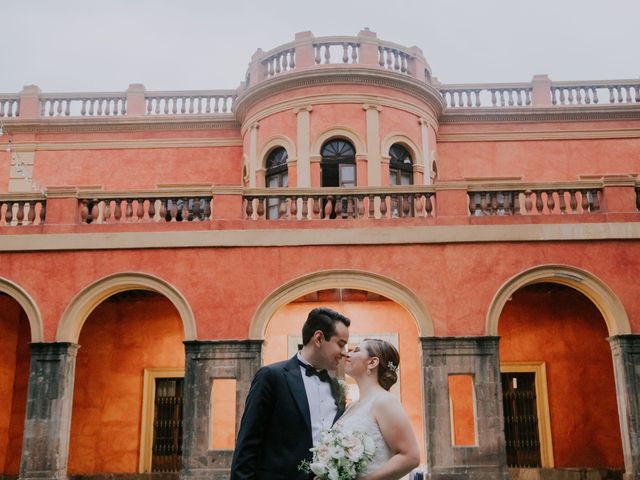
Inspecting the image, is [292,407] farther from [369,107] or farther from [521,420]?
[369,107]

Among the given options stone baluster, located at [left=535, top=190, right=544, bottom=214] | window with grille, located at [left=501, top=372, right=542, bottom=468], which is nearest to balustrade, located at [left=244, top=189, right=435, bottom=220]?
stone baluster, located at [left=535, top=190, right=544, bottom=214]

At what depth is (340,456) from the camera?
11.6ft

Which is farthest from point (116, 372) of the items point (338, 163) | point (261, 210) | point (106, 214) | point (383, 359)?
point (383, 359)

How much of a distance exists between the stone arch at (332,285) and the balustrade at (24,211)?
13.8 feet

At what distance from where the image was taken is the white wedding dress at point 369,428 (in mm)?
3742

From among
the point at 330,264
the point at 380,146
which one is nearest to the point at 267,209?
the point at 330,264

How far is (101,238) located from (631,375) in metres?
8.80

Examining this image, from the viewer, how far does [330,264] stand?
38.7 feet

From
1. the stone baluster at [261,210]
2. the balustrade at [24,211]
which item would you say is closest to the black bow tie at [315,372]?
the stone baluster at [261,210]

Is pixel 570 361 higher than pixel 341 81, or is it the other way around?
pixel 341 81

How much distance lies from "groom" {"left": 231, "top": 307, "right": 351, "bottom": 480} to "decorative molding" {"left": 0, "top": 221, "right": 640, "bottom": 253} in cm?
790

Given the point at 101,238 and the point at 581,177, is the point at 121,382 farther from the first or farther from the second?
the point at 581,177

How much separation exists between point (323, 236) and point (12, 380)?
7097 millimetres

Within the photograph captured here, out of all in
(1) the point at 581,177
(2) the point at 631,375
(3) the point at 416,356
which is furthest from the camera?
(1) the point at 581,177
